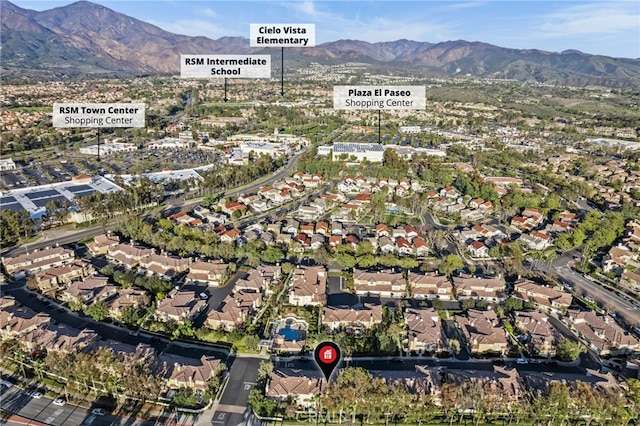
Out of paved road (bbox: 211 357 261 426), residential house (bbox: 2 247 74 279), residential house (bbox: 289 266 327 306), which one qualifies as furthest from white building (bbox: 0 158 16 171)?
paved road (bbox: 211 357 261 426)

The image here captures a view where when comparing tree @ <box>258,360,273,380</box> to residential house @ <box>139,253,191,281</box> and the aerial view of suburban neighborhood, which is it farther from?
residential house @ <box>139,253,191,281</box>

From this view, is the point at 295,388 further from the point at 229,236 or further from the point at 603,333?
the point at 603,333

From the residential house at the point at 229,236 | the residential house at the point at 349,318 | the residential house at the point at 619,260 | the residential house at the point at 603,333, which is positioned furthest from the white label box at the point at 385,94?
the residential house at the point at 603,333

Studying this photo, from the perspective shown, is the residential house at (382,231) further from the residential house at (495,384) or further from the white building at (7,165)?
the white building at (7,165)

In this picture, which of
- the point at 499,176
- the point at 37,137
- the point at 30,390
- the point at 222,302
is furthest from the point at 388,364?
the point at 37,137

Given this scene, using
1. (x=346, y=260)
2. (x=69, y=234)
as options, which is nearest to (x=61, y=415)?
(x=346, y=260)
